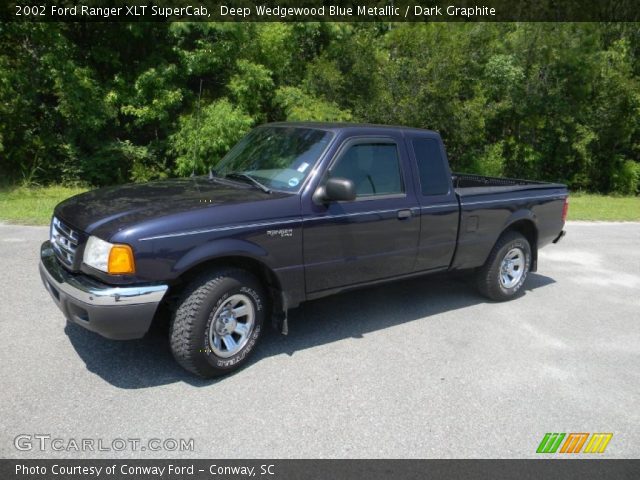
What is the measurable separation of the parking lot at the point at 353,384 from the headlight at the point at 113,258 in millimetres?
882

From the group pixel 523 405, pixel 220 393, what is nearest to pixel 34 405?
pixel 220 393

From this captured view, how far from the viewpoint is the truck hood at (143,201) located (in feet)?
12.6

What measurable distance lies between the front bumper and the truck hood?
405 millimetres

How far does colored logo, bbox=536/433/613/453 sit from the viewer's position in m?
3.47

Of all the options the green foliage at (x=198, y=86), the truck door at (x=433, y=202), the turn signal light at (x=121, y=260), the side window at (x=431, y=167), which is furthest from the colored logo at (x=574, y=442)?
the green foliage at (x=198, y=86)

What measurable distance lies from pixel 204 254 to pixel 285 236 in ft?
2.30

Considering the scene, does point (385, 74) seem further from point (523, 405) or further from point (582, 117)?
point (523, 405)

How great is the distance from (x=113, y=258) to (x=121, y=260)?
2.1 inches

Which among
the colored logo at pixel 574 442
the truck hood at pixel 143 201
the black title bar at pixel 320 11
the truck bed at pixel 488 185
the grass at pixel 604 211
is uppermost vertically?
the black title bar at pixel 320 11

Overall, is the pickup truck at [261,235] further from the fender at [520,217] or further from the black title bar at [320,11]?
the black title bar at [320,11]

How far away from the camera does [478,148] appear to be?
19.7 metres

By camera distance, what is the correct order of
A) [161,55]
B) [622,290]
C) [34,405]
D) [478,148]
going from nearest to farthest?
[34,405] → [622,290] → [161,55] → [478,148]

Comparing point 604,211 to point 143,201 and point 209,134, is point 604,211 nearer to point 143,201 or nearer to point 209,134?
point 209,134

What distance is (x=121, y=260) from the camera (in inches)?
142
